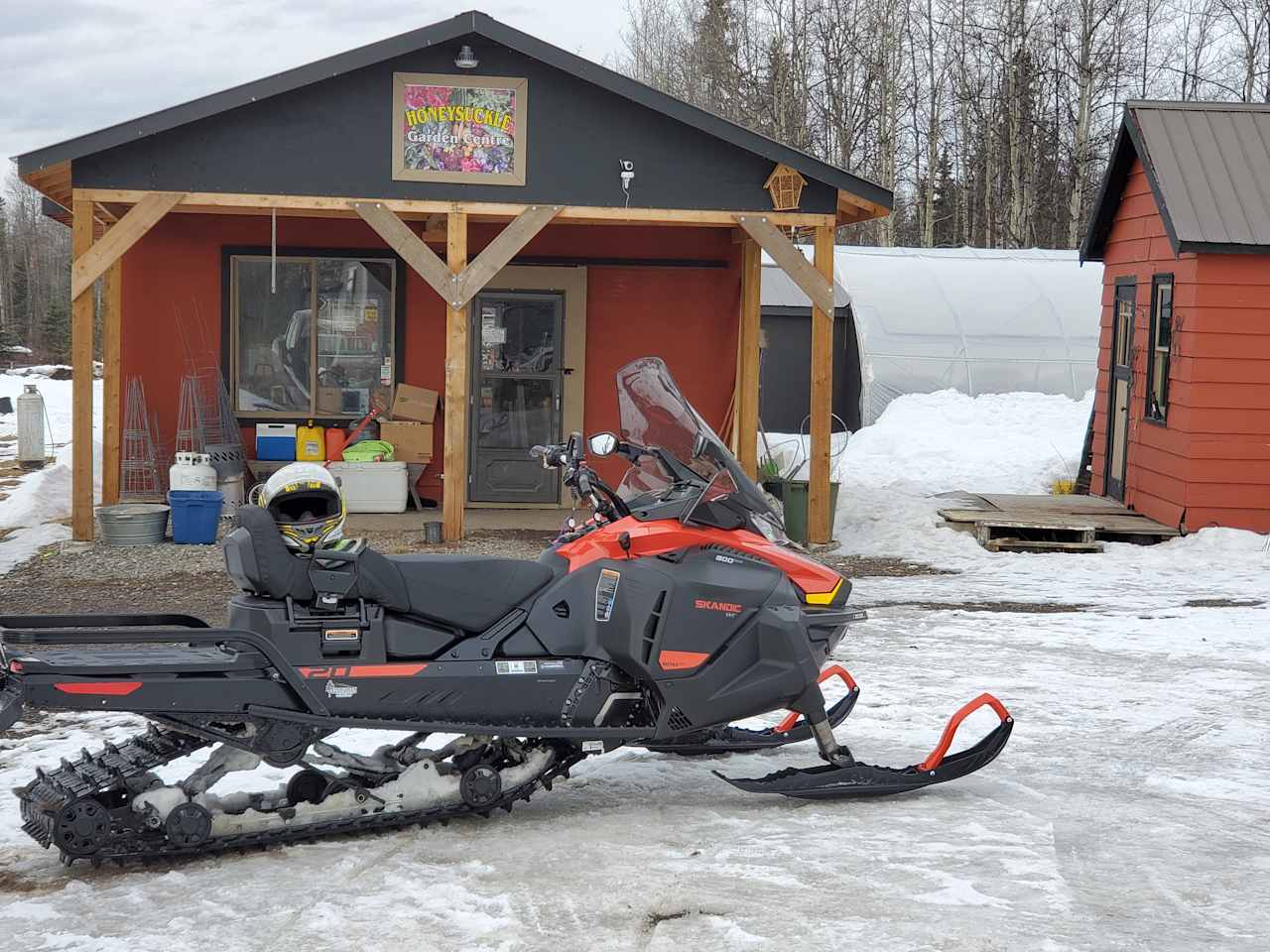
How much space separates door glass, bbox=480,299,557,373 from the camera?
45.0 feet

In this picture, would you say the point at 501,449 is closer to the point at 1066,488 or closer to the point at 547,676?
the point at 1066,488

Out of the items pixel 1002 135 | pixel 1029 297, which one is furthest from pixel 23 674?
pixel 1002 135

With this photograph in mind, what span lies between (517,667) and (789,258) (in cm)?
728

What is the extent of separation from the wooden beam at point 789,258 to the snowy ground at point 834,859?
462cm

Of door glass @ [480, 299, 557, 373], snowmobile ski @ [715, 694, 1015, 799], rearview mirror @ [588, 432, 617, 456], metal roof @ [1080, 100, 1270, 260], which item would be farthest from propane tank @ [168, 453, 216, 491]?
metal roof @ [1080, 100, 1270, 260]

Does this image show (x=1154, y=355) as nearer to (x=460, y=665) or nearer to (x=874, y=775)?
(x=874, y=775)

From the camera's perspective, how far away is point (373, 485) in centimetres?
1302

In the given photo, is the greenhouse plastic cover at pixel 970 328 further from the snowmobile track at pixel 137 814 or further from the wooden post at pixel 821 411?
the snowmobile track at pixel 137 814

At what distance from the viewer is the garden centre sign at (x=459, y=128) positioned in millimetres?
11336

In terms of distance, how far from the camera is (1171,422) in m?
12.2

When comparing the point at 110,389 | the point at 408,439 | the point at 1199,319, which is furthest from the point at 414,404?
the point at 1199,319

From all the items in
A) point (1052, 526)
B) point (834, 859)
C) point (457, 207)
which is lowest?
point (834, 859)

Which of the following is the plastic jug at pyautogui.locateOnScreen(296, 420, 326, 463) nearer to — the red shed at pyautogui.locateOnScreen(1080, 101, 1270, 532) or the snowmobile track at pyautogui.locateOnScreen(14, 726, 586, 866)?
the red shed at pyautogui.locateOnScreen(1080, 101, 1270, 532)

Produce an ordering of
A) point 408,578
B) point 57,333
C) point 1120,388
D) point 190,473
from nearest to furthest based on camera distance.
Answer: point 408,578, point 190,473, point 1120,388, point 57,333
